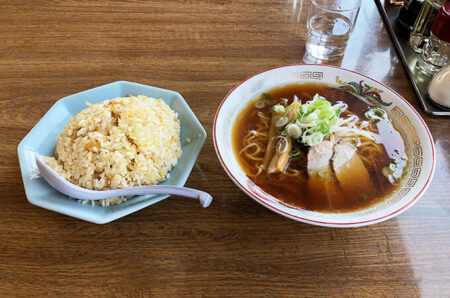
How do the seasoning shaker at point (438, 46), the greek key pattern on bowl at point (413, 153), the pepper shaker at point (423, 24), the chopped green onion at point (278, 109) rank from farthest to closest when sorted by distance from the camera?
the pepper shaker at point (423, 24) → the seasoning shaker at point (438, 46) → the chopped green onion at point (278, 109) → the greek key pattern on bowl at point (413, 153)

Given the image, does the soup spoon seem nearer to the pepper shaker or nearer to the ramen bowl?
the ramen bowl

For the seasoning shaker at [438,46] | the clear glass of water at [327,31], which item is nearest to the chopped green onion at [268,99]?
the clear glass of water at [327,31]

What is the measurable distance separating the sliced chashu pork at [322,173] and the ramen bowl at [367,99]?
91 mm

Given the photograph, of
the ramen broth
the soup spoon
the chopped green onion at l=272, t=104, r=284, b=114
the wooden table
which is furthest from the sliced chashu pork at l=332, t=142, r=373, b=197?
the soup spoon

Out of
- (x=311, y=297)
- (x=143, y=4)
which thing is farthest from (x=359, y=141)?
(x=143, y=4)

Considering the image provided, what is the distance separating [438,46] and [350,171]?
2.58 ft

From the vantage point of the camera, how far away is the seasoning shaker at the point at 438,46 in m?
1.47

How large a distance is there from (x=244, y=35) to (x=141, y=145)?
926mm

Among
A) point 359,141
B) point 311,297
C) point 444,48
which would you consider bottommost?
point 311,297

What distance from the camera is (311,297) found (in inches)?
39.3

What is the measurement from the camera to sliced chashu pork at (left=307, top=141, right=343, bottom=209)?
1.16 meters

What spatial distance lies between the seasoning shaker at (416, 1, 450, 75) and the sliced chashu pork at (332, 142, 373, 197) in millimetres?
671

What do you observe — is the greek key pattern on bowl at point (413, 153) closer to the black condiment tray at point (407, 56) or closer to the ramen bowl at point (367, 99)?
the ramen bowl at point (367, 99)

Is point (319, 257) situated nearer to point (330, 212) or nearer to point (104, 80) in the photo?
point (330, 212)
